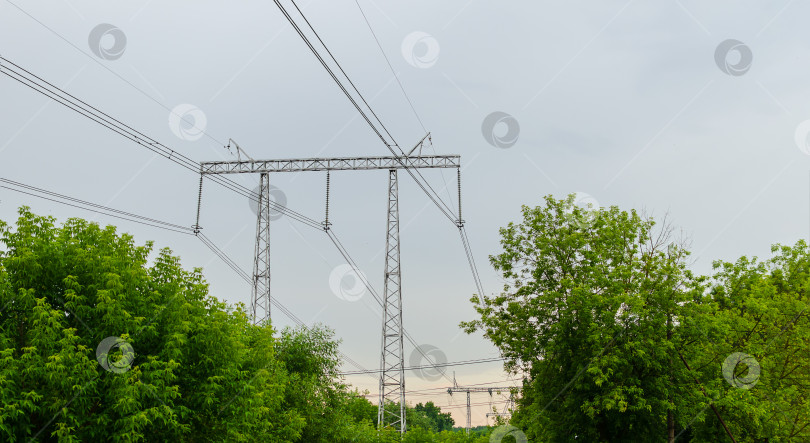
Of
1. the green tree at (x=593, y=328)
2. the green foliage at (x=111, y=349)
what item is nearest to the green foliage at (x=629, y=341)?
the green tree at (x=593, y=328)

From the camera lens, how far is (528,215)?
35250mm

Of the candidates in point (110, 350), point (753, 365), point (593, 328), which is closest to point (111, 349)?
point (110, 350)

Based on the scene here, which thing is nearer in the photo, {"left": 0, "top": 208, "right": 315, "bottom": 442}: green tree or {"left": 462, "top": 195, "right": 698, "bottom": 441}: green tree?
{"left": 0, "top": 208, "right": 315, "bottom": 442}: green tree

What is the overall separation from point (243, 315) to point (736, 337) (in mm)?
25139

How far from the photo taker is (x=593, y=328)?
94.3ft

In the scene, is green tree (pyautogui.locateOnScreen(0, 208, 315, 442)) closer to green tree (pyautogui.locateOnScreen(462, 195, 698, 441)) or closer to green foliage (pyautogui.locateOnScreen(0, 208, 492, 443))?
green foliage (pyautogui.locateOnScreen(0, 208, 492, 443))

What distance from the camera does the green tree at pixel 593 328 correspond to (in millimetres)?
29219

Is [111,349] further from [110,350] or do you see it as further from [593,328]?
[593,328]

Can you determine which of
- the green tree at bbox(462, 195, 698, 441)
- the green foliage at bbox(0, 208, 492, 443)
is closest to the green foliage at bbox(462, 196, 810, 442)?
the green tree at bbox(462, 195, 698, 441)

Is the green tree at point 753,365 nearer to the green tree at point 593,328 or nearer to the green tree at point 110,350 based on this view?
the green tree at point 593,328

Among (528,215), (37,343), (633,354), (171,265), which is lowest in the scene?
(37,343)

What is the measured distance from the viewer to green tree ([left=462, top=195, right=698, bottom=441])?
2922 centimetres

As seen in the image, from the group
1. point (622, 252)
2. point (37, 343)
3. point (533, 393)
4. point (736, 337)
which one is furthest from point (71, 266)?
point (736, 337)

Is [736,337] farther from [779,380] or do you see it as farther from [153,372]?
[153,372]
